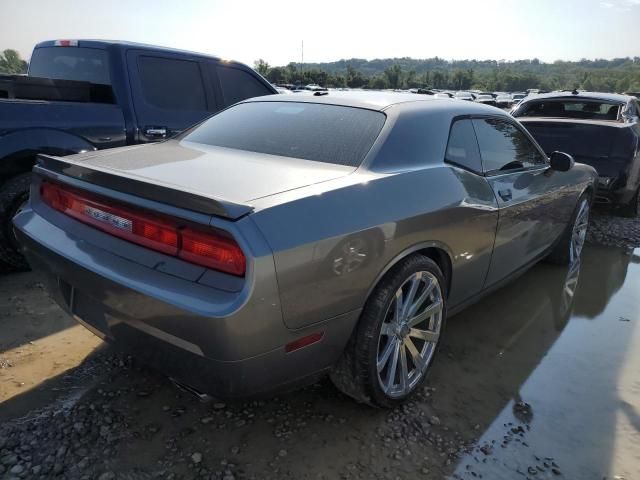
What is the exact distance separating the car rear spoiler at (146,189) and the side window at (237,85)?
2.90 metres

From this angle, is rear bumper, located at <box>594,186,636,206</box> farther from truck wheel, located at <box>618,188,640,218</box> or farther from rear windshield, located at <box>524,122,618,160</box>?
truck wheel, located at <box>618,188,640,218</box>

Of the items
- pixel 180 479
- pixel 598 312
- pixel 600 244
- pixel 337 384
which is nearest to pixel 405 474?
pixel 337 384

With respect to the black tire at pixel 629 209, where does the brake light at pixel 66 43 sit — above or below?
above

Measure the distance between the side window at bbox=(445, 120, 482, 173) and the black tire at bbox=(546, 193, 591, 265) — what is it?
6.16 feet

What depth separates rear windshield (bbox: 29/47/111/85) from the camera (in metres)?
4.34

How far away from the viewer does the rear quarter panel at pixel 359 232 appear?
69.9 inches

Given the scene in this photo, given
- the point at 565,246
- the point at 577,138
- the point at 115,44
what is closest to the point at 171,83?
the point at 115,44

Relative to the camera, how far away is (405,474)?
2061 millimetres

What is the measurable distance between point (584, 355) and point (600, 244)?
292cm

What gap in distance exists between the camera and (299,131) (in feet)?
8.99

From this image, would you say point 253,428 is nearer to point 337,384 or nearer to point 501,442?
point 337,384

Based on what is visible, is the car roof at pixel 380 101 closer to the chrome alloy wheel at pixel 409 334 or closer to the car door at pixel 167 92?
the chrome alloy wheel at pixel 409 334

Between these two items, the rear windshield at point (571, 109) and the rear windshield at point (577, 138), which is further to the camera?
the rear windshield at point (571, 109)

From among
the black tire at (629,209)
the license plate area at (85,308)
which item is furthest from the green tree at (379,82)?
the license plate area at (85,308)
